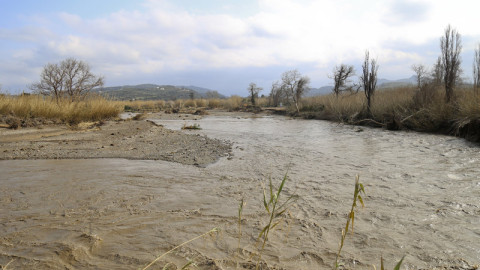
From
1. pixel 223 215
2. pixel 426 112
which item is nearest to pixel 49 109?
pixel 223 215

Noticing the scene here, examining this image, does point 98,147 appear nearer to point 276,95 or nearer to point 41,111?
point 41,111

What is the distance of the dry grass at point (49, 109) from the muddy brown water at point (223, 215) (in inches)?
229

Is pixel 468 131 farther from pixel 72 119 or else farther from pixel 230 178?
pixel 72 119

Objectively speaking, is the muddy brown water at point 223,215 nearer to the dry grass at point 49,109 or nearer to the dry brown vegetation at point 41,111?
the dry brown vegetation at point 41,111

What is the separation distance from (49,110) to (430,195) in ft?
39.6

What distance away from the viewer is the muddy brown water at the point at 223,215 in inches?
84.7

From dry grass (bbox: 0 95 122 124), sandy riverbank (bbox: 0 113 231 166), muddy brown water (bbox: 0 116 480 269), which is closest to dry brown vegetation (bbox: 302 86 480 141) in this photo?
muddy brown water (bbox: 0 116 480 269)

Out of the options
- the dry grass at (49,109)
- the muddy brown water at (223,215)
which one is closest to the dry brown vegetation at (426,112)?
the muddy brown water at (223,215)

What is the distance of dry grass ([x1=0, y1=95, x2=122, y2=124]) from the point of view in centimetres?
974

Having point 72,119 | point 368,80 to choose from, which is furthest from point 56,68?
point 368,80

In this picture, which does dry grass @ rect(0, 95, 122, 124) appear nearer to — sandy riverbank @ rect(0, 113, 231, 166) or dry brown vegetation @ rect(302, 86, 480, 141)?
sandy riverbank @ rect(0, 113, 231, 166)

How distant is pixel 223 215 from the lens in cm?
301

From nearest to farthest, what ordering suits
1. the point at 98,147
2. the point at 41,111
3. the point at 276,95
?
the point at 98,147
the point at 41,111
the point at 276,95

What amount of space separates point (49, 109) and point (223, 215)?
10.4 m
